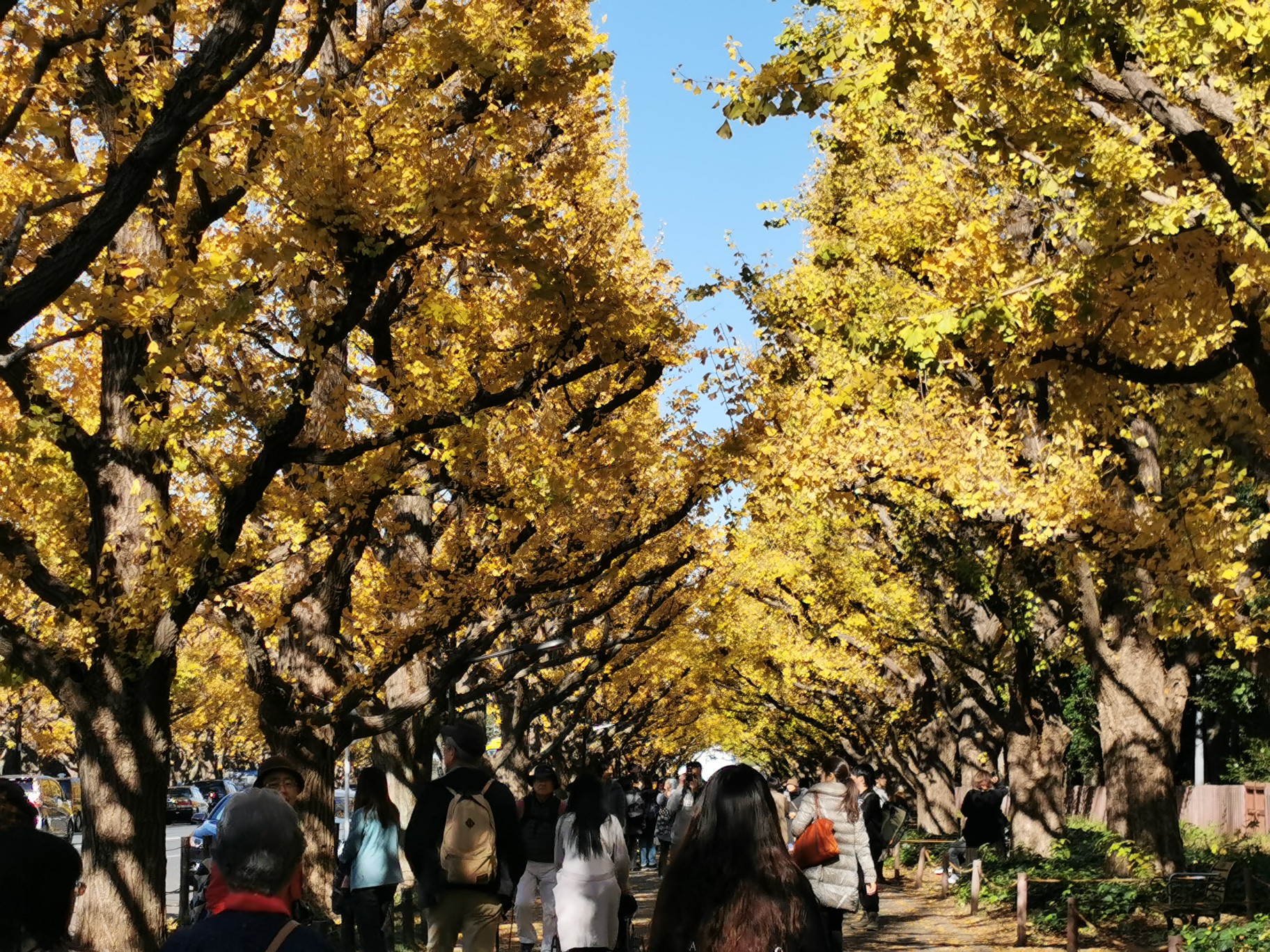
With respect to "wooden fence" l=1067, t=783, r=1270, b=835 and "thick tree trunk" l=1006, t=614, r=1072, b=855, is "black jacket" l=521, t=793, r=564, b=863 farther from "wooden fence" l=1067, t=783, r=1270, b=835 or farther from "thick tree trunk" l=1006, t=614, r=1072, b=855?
"wooden fence" l=1067, t=783, r=1270, b=835

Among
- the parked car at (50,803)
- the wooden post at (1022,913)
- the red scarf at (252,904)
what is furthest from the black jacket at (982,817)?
the red scarf at (252,904)

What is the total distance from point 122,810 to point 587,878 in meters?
3.63

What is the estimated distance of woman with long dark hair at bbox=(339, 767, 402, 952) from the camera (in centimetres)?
1027

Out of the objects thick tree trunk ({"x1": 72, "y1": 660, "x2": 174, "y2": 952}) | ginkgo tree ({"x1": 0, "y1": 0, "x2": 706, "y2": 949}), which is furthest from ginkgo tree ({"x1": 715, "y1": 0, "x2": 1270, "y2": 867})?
thick tree trunk ({"x1": 72, "y1": 660, "x2": 174, "y2": 952})

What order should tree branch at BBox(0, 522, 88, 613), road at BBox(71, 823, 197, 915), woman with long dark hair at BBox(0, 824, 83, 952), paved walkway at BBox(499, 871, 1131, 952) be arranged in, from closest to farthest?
woman with long dark hair at BBox(0, 824, 83, 952) < tree branch at BBox(0, 522, 88, 613) < paved walkway at BBox(499, 871, 1131, 952) < road at BBox(71, 823, 197, 915)

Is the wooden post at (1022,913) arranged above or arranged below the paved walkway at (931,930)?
above

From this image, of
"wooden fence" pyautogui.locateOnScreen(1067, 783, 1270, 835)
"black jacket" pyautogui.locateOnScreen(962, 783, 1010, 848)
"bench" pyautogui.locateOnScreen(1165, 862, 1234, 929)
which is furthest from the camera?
"wooden fence" pyautogui.locateOnScreen(1067, 783, 1270, 835)

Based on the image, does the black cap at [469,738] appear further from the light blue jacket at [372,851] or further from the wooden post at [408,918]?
the wooden post at [408,918]

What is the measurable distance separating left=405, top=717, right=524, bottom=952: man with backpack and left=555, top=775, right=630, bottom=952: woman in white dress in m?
0.84

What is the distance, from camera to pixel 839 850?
30.9ft

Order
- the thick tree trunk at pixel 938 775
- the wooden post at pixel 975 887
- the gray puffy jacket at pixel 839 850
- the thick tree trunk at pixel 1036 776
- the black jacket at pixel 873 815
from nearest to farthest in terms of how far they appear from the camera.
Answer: the gray puffy jacket at pixel 839 850 < the black jacket at pixel 873 815 < the wooden post at pixel 975 887 < the thick tree trunk at pixel 1036 776 < the thick tree trunk at pixel 938 775

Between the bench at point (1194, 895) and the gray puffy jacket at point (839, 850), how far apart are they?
5.51 m

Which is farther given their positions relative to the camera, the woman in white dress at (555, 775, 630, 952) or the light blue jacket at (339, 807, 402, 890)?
the light blue jacket at (339, 807, 402, 890)

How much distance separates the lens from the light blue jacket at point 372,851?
404 inches
